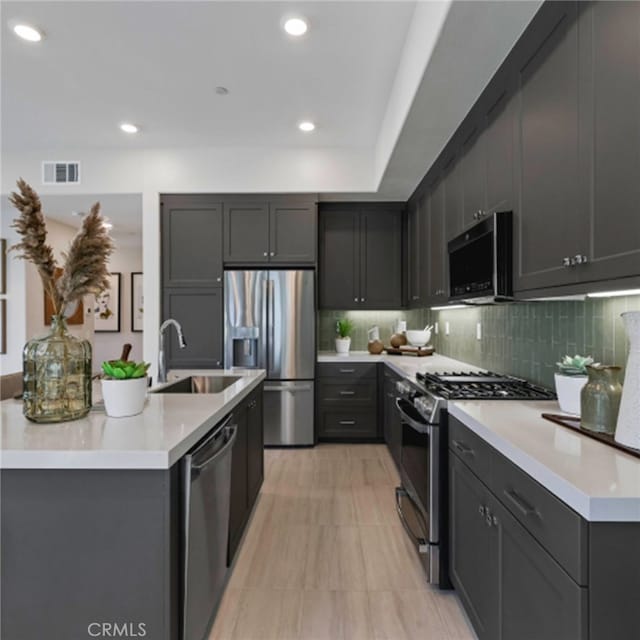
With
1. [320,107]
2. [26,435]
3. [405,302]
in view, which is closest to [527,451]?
[26,435]

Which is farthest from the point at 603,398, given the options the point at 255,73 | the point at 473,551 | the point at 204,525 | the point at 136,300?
the point at 136,300

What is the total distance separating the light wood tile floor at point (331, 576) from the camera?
176cm

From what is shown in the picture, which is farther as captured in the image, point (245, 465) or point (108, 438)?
point (245, 465)

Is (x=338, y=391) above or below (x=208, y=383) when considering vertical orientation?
below

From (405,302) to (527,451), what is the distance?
339 centimetres

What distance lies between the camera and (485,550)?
4.85ft

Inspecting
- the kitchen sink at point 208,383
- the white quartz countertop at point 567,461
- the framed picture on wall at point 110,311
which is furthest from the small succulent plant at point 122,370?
the framed picture on wall at point 110,311

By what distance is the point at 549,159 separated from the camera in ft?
5.22

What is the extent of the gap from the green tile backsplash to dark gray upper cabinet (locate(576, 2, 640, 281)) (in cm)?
46

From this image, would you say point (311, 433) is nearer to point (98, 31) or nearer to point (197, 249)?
point (197, 249)

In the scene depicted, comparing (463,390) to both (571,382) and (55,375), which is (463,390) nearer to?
(571,382)

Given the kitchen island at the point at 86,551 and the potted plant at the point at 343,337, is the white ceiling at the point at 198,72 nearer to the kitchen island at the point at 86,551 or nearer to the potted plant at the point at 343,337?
the potted plant at the point at 343,337

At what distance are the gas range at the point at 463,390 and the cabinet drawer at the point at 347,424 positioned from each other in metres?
1.59

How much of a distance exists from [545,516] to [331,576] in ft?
4.58
